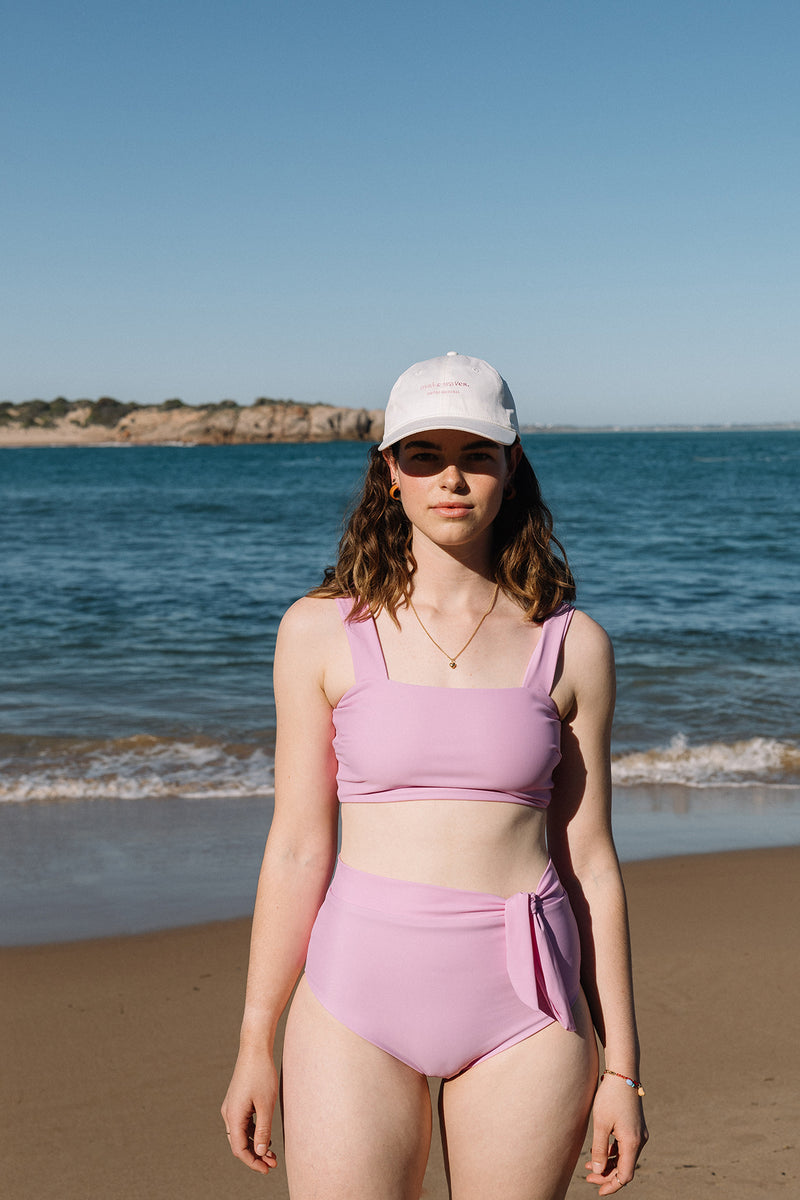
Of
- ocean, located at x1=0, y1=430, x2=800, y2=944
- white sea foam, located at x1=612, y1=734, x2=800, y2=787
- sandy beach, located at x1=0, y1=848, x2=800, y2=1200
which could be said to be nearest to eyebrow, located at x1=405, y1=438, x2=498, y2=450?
ocean, located at x1=0, y1=430, x2=800, y2=944

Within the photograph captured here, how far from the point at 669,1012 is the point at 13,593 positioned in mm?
14623

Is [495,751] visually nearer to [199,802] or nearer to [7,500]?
[199,802]

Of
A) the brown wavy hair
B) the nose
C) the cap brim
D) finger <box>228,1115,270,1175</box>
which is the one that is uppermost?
the cap brim

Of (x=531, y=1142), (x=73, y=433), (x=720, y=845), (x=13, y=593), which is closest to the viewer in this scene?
(x=531, y=1142)

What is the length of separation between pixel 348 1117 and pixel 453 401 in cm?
126

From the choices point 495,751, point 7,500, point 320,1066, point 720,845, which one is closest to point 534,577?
point 495,751

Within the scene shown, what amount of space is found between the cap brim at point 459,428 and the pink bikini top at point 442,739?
1.38 feet

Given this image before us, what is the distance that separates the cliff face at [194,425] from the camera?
129 m

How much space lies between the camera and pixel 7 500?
43.3 meters

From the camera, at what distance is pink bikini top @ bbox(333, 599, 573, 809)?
1833 mm

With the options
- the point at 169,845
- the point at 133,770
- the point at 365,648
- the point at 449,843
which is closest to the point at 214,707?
the point at 133,770

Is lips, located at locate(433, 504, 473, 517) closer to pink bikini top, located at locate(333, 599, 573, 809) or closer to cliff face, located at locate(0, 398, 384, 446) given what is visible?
pink bikini top, located at locate(333, 599, 573, 809)

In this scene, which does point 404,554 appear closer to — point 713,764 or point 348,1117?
point 348,1117

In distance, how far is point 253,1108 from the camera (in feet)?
6.36
